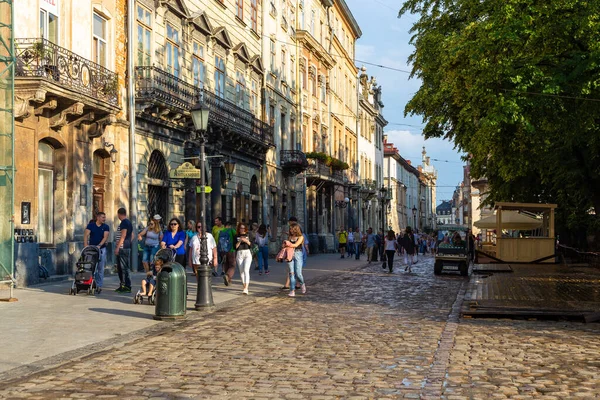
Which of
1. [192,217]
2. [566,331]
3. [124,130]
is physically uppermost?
[124,130]

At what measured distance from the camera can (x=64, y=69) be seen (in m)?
19.4

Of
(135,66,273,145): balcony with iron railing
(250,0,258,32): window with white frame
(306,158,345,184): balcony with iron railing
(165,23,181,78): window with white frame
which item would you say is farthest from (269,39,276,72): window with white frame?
(165,23,181,78): window with white frame

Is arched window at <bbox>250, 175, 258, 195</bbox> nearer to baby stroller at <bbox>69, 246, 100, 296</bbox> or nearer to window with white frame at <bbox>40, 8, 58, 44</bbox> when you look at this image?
window with white frame at <bbox>40, 8, 58, 44</bbox>

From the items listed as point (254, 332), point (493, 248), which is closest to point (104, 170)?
point (254, 332)

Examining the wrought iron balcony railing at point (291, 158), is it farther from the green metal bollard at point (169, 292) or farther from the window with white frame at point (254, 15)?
the green metal bollard at point (169, 292)

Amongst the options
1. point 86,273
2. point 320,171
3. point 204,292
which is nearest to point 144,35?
point 86,273

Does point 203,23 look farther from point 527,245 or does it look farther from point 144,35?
point 527,245

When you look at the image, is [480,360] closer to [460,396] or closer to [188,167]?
[460,396]

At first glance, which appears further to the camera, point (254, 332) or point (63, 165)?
point (63, 165)

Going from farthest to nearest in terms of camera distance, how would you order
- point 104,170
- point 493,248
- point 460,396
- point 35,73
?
point 493,248 → point 104,170 → point 35,73 → point 460,396

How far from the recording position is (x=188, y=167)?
2505cm

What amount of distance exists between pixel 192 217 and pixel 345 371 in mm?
20998

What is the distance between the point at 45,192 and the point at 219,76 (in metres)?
13.4

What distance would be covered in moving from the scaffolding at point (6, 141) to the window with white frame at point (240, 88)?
1867 centimetres
